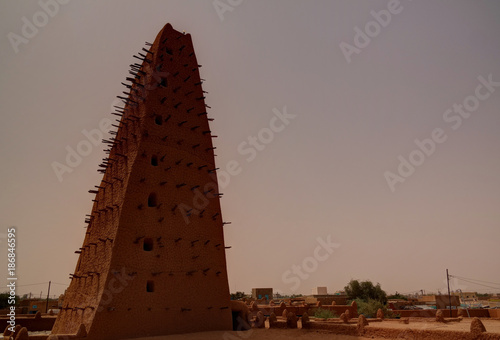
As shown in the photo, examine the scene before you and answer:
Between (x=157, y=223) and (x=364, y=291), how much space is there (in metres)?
43.4

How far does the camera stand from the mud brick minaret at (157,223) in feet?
55.1

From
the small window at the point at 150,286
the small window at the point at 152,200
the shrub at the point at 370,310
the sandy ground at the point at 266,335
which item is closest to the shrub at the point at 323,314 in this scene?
the shrub at the point at 370,310

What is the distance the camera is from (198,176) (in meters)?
21.3

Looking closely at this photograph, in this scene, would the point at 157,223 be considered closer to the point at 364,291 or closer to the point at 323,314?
the point at 323,314

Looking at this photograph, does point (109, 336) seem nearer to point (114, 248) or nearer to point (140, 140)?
point (114, 248)

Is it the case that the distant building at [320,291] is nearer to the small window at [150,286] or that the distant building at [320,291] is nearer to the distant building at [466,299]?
the distant building at [466,299]

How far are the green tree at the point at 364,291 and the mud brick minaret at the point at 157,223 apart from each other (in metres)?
39.0

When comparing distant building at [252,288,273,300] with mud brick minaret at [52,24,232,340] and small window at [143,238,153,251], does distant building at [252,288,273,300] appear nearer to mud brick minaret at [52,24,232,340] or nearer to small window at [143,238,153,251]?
mud brick minaret at [52,24,232,340]

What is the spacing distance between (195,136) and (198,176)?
7.84ft

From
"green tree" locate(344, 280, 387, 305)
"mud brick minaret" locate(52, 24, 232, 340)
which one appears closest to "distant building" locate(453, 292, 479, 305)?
"green tree" locate(344, 280, 387, 305)

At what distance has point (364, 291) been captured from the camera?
54.0 metres

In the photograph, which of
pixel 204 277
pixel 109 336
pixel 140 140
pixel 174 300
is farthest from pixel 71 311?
pixel 140 140

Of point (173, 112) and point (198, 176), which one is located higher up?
point (173, 112)

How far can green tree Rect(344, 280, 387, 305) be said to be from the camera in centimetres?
5294
